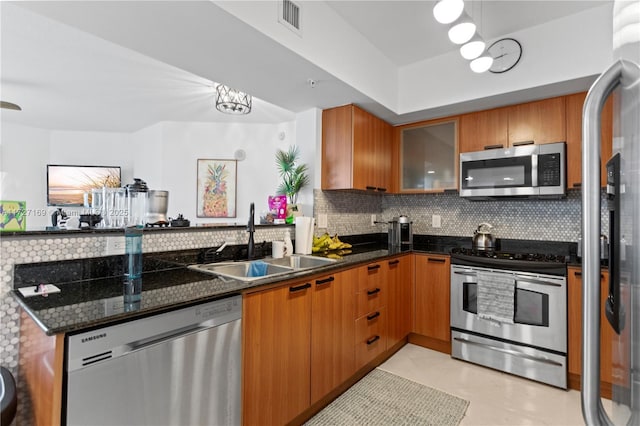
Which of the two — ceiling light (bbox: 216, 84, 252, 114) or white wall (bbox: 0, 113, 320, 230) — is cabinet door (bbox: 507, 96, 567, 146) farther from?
white wall (bbox: 0, 113, 320, 230)

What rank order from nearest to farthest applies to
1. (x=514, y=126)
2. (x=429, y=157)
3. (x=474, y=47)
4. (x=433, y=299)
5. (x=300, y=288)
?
(x=300, y=288), (x=474, y=47), (x=514, y=126), (x=433, y=299), (x=429, y=157)

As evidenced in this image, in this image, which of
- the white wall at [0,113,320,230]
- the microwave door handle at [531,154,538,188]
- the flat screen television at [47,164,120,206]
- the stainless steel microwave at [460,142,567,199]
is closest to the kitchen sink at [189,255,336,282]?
the stainless steel microwave at [460,142,567,199]

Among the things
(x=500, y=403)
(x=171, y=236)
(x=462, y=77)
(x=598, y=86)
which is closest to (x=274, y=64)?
(x=171, y=236)

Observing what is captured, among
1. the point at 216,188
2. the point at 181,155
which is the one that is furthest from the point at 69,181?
the point at 216,188

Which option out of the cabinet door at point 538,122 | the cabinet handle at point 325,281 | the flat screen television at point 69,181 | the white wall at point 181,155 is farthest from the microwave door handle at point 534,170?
the flat screen television at point 69,181

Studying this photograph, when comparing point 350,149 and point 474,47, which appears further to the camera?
point 350,149

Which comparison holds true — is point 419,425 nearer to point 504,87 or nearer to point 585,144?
point 585,144

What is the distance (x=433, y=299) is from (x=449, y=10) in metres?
2.22

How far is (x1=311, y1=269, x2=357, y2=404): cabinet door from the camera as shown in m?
1.90

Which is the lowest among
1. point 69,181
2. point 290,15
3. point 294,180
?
point 294,180

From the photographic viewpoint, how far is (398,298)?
110 inches

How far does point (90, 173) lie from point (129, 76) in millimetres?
3075

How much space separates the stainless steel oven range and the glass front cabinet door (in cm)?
80

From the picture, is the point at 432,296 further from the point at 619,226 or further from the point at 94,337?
the point at 94,337
